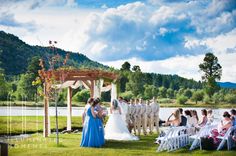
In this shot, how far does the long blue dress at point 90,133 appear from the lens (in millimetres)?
11938

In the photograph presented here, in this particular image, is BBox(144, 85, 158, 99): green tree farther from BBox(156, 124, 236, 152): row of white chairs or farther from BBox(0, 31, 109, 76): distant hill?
BBox(156, 124, 236, 152): row of white chairs

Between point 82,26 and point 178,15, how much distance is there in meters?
4.81

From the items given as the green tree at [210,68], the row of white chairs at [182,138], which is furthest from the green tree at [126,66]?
the row of white chairs at [182,138]

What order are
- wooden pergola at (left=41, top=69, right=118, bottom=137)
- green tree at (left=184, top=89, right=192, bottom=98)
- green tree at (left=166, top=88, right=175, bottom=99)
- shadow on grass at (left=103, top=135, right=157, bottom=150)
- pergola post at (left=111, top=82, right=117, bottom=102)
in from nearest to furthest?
1. shadow on grass at (left=103, top=135, right=157, bottom=150)
2. wooden pergola at (left=41, top=69, right=118, bottom=137)
3. pergola post at (left=111, top=82, right=117, bottom=102)
4. green tree at (left=184, top=89, right=192, bottom=98)
5. green tree at (left=166, top=88, right=175, bottom=99)

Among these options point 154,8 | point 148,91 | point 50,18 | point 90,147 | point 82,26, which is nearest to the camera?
point 90,147

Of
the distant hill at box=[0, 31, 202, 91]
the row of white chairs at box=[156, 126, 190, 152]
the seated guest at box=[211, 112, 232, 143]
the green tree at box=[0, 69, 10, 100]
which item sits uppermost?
the distant hill at box=[0, 31, 202, 91]

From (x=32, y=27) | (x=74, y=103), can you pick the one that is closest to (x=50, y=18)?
(x=32, y=27)

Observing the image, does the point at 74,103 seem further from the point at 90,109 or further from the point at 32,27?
the point at 90,109

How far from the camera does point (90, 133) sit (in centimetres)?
1195

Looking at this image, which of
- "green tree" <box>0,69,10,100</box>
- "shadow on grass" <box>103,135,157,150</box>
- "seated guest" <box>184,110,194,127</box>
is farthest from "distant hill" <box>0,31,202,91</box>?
"seated guest" <box>184,110,194,127</box>

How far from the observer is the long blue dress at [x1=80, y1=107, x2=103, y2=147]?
1194cm

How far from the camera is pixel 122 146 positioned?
39.7 feet

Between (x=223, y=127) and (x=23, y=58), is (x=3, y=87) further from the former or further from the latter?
(x=223, y=127)

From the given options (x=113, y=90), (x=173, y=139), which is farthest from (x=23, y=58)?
(x=173, y=139)
